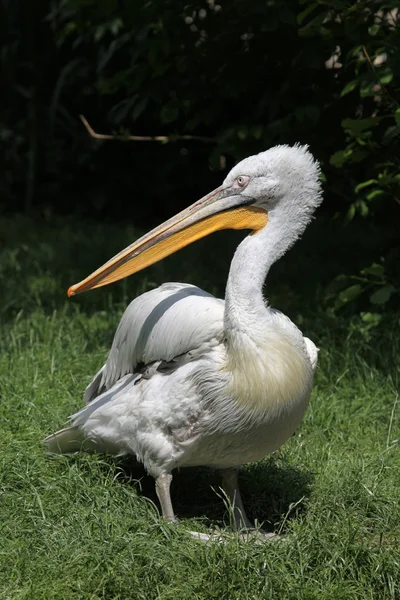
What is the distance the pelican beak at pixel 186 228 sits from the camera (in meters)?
3.52

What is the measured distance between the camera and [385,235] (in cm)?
761

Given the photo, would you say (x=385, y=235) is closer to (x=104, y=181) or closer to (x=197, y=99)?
(x=197, y=99)

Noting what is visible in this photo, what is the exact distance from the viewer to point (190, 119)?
8.07m

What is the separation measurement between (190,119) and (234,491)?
488 cm

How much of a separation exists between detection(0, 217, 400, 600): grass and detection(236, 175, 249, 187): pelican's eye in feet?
3.86

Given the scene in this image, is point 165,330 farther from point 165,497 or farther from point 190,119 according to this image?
point 190,119

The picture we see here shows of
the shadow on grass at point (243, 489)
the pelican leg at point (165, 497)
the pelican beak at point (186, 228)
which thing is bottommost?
the shadow on grass at point (243, 489)

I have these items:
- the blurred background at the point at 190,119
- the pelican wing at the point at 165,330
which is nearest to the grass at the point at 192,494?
the pelican wing at the point at 165,330

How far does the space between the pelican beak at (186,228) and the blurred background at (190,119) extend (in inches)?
63.9

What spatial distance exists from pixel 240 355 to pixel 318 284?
3396 millimetres

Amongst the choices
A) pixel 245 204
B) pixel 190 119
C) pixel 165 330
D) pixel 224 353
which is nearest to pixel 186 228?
pixel 245 204

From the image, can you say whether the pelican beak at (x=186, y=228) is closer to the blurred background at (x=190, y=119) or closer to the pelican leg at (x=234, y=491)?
the pelican leg at (x=234, y=491)

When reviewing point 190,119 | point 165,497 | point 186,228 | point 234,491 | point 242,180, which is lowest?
point 234,491

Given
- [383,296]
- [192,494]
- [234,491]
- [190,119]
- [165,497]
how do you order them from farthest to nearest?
[190,119] → [383,296] → [192,494] → [234,491] → [165,497]
